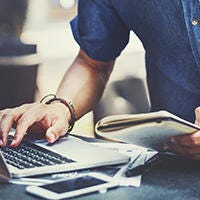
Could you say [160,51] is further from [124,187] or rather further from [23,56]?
[23,56]

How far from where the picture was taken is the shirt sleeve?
148 cm

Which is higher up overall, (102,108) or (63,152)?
(63,152)

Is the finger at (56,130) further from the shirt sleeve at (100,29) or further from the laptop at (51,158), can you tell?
the shirt sleeve at (100,29)

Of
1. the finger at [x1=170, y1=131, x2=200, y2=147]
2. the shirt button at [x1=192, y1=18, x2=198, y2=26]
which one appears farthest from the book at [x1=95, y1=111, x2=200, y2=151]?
the shirt button at [x1=192, y1=18, x2=198, y2=26]

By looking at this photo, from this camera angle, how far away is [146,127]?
898 millimetres

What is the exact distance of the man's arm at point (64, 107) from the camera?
3.66 ft

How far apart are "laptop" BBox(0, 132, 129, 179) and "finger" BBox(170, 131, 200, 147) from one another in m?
0.10

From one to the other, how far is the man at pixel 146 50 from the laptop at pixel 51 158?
116 millimetres

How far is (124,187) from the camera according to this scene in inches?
33.9

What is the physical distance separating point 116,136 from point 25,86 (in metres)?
1.87

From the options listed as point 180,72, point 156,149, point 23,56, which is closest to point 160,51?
point 180,72

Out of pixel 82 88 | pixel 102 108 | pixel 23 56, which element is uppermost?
pixel 82 88

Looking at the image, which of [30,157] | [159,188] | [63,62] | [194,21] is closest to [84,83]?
[194,21]

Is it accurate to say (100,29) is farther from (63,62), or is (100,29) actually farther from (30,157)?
(63,62)
